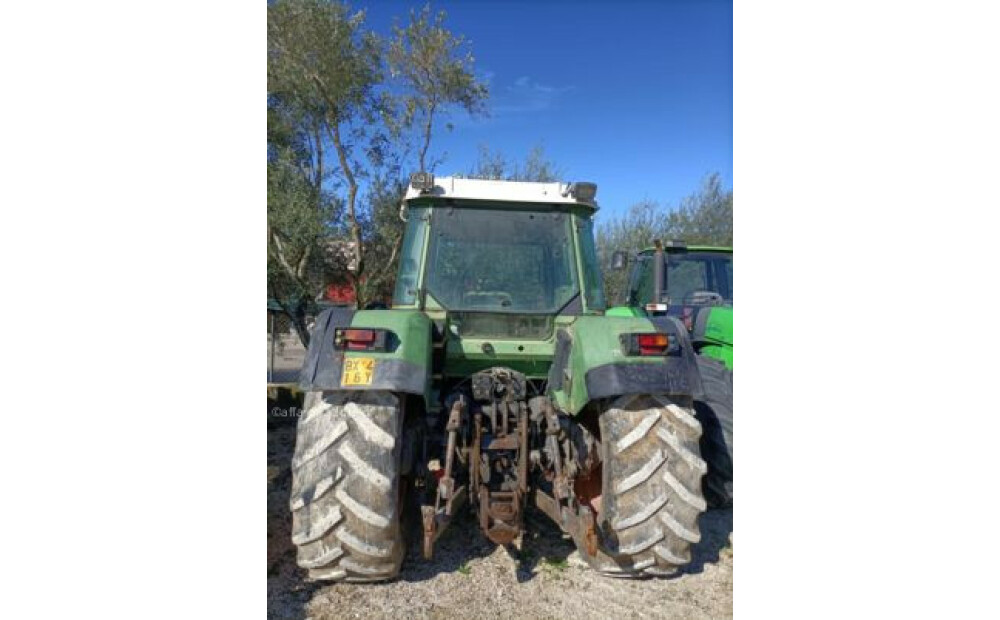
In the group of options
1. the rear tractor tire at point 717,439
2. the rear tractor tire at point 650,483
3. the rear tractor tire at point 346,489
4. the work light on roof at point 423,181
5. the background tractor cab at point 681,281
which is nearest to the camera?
the rear tractor tire at point 346,489

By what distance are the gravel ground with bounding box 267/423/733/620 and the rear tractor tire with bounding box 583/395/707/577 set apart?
19cm

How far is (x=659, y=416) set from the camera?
2.73 m

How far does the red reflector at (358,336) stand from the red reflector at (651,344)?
1.28 m

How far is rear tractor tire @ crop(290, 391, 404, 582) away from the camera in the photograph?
2584 mm

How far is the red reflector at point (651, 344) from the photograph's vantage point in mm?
2750

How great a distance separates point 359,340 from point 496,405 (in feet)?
2.82

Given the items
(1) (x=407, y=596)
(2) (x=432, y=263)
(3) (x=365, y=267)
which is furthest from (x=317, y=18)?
(1) (x=407, y=596)

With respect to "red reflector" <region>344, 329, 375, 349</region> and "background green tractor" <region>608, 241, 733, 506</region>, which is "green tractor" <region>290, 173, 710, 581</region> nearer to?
"red reflector" <region>344, 329, 375, 349</region>

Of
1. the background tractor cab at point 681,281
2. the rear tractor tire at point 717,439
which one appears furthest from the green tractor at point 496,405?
the background tractor cab at point 681,281

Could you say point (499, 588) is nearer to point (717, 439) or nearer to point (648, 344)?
point (648, 344)

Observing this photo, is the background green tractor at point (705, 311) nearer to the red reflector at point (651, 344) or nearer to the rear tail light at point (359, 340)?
the red reflector at point (651, 344)

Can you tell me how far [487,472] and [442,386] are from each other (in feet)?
2.37

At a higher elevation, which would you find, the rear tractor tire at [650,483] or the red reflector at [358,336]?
the red reflector at [358,336]

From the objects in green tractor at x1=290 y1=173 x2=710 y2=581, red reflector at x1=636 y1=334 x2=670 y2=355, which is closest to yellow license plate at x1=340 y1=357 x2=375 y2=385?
green tractor at x1=290 y1=173 x2=710 y2=581
